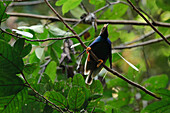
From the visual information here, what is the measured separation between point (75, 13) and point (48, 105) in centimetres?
126

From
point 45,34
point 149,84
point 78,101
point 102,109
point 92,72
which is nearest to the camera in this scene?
point 78,101

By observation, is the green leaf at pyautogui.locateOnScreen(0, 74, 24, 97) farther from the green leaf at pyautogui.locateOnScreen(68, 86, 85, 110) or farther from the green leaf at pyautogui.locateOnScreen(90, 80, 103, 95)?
the green leaf at pyautogui.locateOnScreen(90, 80, 103, 95)

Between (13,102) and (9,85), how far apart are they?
124 millimetres

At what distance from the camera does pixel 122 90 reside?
1.72 m

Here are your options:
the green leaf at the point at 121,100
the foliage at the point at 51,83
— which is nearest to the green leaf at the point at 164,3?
the foliage at the point at 51,83

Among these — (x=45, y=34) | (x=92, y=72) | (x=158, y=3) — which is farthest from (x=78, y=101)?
(x=158, y=3)

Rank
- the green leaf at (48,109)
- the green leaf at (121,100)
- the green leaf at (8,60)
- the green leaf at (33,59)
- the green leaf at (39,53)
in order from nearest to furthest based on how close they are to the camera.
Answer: the green leaf at (8,60) < the green leaf at (48,109) < the green leaf at (39,53) < the green leaf at (33,59) < the green leaf at (121,100)

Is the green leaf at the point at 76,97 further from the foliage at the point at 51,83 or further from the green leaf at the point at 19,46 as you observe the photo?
the green leaf at the point at 19,46

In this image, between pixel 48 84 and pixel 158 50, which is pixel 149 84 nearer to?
pixel 48 84

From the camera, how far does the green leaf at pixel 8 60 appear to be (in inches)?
31.6

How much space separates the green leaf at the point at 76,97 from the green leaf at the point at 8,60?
10.0 inches

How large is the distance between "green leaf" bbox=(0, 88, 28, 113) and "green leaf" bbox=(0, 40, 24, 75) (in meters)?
0.14

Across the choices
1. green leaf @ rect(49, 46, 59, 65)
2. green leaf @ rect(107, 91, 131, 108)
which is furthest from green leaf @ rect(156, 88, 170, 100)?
green leaf @ rect(49, 46, 59, 65)

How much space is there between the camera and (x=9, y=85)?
2.82 ft
